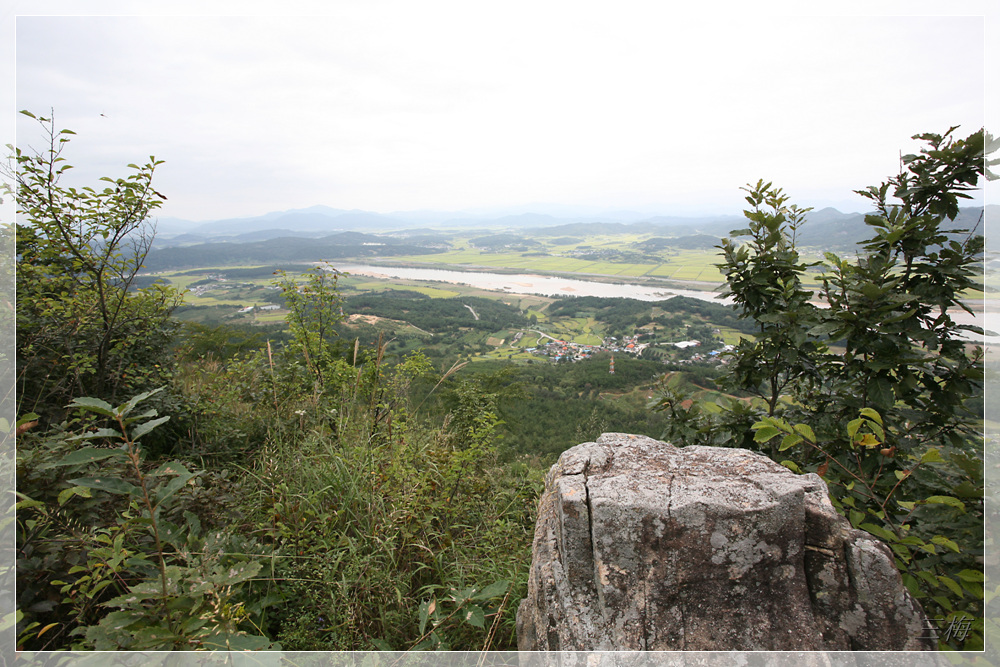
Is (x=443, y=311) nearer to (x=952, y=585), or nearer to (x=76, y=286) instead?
(x=76, y=286)

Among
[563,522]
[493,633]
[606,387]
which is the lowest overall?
[606,387]

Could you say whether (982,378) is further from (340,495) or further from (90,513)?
(90,513)

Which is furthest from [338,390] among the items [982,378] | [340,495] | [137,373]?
[982,378]

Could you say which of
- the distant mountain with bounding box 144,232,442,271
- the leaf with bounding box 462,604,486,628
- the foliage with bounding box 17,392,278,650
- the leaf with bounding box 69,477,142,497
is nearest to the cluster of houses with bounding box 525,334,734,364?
the distant mountain with bounding box 144,232,442,271

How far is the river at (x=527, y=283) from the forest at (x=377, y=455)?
51.5 feet

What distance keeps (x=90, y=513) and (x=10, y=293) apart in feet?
6.83

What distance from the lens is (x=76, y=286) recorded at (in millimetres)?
3301

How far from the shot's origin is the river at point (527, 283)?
21611 mm

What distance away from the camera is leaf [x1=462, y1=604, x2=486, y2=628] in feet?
5.95

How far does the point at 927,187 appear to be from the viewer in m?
2.34

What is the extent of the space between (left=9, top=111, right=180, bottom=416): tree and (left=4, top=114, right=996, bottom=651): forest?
0.8 inches

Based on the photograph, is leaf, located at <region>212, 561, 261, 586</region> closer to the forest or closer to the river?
the forest

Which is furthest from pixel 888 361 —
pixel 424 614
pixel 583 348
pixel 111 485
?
pixel 583 348

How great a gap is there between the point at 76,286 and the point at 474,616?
411 centimetres
